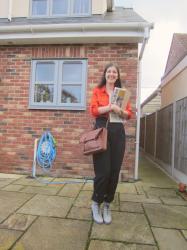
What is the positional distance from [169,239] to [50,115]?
3.27m

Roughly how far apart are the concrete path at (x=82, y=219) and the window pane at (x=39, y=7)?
3.61 meters

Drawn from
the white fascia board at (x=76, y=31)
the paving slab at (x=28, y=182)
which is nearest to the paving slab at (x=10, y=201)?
the paving slab at (x=28, y=182)

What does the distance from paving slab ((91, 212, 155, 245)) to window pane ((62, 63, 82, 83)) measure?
2.89 metres

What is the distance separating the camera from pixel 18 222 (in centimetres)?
281

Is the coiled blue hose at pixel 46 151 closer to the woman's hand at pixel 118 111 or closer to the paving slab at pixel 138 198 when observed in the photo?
the paving slab at pixel 138 198

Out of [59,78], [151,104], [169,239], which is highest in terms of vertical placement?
[151,104]

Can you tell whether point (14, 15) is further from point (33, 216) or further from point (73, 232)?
point (73, 232)

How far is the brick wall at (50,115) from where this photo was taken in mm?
4957

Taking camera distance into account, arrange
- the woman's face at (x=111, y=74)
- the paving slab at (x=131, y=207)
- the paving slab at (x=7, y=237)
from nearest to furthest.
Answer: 1. the paving slab at (x=7, y=237)
2. the woman's face at (x=111, y=74)
3. the paving slab at (x=131, y=207)

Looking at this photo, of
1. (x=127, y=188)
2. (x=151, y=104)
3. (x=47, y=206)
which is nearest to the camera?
(x=47, y=206)

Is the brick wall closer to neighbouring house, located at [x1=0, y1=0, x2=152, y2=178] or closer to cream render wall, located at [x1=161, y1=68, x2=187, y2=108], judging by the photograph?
neighbouring house, located at [x1=0, y1=0, x2=152, y2=178]

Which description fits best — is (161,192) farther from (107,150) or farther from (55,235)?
(55,235)

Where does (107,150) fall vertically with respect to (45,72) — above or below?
below

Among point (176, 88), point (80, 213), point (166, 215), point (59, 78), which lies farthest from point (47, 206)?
point (176, 88)
